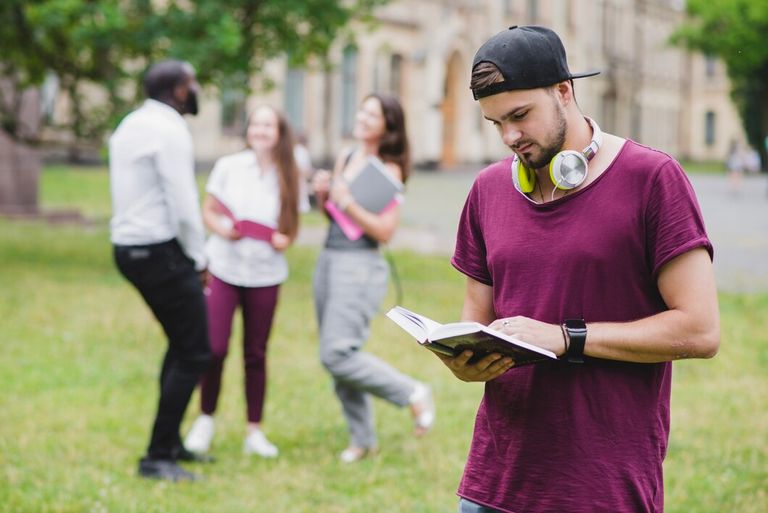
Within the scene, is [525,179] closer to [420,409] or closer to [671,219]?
[671,219]

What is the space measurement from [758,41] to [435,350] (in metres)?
61.5

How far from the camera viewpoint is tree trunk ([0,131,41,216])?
24250 millimetres

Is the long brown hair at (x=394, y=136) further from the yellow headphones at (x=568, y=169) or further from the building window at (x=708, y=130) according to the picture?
the building window at (x=708, y=130)

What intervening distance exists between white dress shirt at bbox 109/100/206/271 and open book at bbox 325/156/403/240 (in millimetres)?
1028

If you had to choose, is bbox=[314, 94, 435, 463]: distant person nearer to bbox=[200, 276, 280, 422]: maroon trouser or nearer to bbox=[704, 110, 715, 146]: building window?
bbox=[200, 276, 280, 422]: maroon trouser

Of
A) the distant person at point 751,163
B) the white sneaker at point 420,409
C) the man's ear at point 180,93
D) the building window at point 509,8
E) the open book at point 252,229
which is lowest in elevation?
the distant person at point 751,163

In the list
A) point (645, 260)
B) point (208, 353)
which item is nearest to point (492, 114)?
point (645, 260)

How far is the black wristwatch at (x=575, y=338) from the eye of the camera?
2.97m

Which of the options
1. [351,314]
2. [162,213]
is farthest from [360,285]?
[162,213]

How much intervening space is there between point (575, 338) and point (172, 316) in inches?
157

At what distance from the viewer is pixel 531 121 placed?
9.77 feet

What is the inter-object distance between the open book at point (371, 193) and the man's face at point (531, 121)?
4203 mm

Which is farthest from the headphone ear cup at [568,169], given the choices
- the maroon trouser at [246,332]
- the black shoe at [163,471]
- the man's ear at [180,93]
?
the maroon trouser at [246,332]

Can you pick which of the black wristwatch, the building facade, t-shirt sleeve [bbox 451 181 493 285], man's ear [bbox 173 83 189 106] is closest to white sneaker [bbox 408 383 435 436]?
man's ear [bbox 173 83 189 106]
